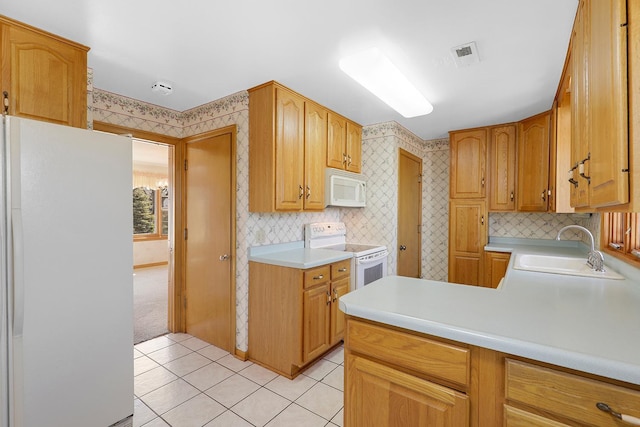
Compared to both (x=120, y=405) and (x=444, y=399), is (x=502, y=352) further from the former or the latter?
(x=120, y=405)

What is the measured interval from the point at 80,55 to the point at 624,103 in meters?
2.72

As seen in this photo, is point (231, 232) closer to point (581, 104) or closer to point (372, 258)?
point (372, 258)

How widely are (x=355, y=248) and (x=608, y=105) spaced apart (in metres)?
2.70

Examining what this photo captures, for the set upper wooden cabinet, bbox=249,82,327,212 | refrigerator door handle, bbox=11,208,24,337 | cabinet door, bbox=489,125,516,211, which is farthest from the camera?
cabinet door, bbox=489,125,516,211

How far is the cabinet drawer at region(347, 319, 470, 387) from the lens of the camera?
962 mm

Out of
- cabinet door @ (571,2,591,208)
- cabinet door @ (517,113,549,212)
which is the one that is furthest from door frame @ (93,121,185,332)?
cabinet door @ (517,113,549,212)

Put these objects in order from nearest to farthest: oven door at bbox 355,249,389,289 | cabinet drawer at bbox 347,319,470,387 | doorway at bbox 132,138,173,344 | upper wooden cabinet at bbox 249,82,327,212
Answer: cabinet drawer at bbox 347,319,470,387, upper wooden cabinet at bbox 249,82,327,212, oven door at bbox 355,249,389,289, doorway at bbox 132,138,173,344

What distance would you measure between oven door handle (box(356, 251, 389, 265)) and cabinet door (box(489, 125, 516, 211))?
1512 mm

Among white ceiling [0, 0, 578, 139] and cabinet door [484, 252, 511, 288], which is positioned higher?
white ceiling [0, 0, 578, 139]

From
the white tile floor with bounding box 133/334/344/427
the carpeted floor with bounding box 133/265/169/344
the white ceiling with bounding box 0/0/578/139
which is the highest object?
the white ceiling with bounding box 0/0/578/139

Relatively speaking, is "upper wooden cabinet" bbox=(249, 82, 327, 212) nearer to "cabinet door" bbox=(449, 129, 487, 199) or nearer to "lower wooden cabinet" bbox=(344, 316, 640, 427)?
"lower wooden cabinet" bbox=(344, 316, 640, 427)

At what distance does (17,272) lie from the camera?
1.33 m

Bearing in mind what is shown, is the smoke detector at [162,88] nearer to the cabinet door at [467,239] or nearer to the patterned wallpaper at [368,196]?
the patterned wallpaper at [368,196]

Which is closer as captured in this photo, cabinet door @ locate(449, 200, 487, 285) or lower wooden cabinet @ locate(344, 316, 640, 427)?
lower wooden cabinet @ locate(344, 316, 640, 427)
